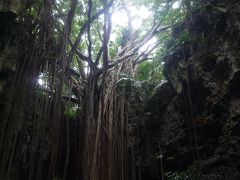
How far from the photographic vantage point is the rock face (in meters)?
4.11

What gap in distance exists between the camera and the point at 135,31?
7609 millimetres

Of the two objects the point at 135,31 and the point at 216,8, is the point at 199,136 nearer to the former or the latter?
the point at 216,8

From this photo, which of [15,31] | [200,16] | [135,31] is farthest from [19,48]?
[135,31]

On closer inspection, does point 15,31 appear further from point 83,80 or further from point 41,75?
point 83,80

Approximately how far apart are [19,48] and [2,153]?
64.0 inches

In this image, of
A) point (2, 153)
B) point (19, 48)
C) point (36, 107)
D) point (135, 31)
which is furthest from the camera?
point (135, 31)

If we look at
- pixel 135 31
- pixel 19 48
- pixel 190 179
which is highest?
pixel 135 31

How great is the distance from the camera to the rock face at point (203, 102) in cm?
411

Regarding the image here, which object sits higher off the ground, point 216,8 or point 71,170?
point 216,8

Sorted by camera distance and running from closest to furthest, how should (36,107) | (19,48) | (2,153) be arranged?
(2,153)
(36,107)
(19,48)

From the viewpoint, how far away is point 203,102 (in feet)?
15.4

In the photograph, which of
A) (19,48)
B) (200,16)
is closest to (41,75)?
(19,48)

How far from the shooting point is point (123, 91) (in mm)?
5387

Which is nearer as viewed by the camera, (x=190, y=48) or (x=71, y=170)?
(x=190, y=48)
